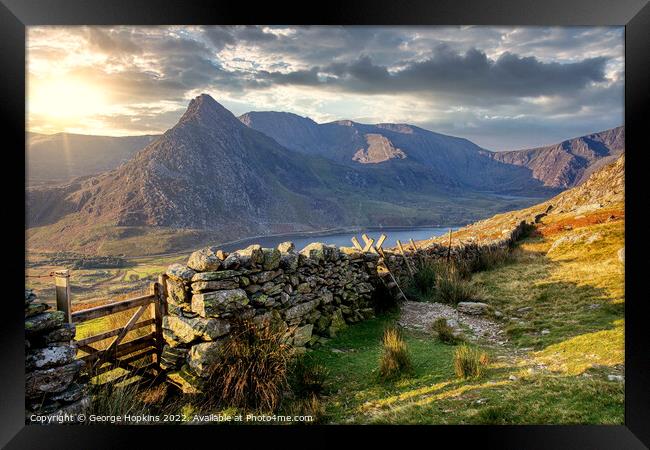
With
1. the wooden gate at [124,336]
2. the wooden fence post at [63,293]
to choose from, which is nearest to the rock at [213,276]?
the wooden gate at [124,336]

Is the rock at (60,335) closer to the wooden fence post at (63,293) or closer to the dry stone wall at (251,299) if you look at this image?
the wooden fence post at (63,293)

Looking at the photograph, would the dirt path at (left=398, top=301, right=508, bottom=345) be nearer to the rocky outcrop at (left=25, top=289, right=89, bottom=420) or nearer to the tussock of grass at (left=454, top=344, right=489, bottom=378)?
the tussock of grass at (left=454, top=344, right=489, bottom=378)

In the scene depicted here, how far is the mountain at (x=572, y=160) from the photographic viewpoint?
42.0 ft

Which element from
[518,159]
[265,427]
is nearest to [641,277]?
[265,427]

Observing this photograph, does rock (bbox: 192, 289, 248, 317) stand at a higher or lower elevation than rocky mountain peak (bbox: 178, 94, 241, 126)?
lower

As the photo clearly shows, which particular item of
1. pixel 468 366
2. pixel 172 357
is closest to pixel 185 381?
pixel 172 357

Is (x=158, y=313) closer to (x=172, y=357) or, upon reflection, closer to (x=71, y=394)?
(x=172, y=357)

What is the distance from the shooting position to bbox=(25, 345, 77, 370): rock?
3.13 meters

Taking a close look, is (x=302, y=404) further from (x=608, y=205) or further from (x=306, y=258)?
(x=608, y=205)

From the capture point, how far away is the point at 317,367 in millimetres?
4500

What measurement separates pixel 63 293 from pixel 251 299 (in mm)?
1982

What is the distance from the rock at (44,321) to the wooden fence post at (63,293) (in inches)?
9.6

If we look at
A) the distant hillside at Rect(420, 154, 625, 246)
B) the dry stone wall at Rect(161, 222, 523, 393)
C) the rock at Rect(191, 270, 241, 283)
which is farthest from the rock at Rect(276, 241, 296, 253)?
the distant hillside at Rect(420, 154, 625, 246)

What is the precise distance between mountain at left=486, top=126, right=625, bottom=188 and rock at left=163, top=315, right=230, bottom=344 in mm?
11853
